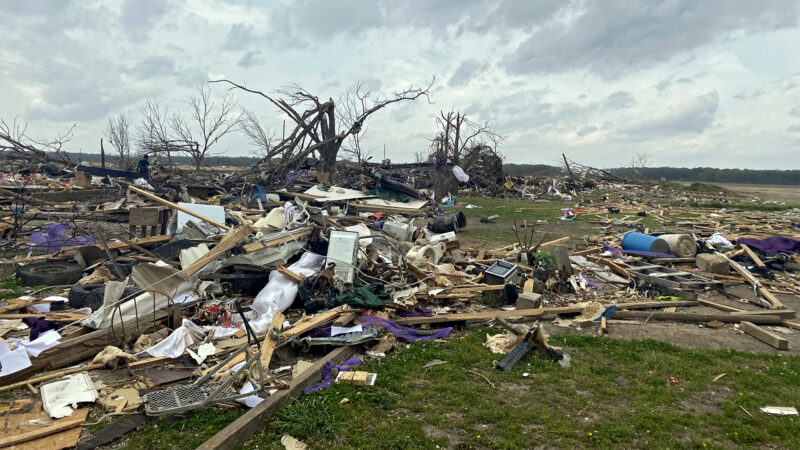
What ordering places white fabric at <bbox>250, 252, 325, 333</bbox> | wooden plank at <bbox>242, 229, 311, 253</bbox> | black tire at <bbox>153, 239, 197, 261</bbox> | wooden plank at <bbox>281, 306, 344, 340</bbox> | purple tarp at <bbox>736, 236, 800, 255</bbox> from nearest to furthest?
wooden plank at <bbox>281, 306, 344, 340</bbox> < white fabric at <bbox>250, 252, 325, 333</bbox> < wooden plank at <bbox>242, 229, 311, 253</bbox> < black tire at <bbox>153, 239, 197, 261</bbox> < purple tarp at <bbox>736, 236, 800, 255</bbox>

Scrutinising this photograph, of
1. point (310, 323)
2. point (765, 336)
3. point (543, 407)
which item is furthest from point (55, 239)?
point (765, 336)

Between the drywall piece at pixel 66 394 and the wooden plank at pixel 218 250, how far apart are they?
2339mm

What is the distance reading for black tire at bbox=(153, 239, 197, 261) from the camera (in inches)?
302

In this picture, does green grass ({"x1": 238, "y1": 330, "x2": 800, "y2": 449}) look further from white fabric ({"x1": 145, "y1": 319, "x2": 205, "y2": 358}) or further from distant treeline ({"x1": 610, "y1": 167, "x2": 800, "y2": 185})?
distant treeline ({"x1": 610, "y1": 167, "x2": 800, "y2": 185})

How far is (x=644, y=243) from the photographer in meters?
9.96

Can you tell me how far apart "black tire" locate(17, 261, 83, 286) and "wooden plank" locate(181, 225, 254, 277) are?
8.76 feet

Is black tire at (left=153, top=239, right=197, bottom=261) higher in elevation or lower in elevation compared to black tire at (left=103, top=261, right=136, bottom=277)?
higher

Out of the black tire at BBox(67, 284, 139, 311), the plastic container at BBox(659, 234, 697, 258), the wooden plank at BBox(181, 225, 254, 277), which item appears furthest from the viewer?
the plastic container at BBox(659, 234, 697, 258)

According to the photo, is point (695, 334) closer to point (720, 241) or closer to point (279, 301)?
point (279, 301)

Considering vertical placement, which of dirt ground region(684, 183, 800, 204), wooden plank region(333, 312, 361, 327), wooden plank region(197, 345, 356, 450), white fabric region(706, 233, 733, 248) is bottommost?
wooden plank region(197, 345, 356, 450)

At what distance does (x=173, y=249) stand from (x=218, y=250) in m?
1.60

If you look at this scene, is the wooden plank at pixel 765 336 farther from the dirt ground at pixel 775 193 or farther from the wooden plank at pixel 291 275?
the dirt ground at pixel 775 193

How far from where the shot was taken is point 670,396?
3930 millimetres

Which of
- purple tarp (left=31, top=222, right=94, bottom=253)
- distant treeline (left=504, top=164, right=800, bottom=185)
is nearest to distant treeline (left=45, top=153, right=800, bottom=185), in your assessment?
distant treeline (left=504, top=164, right=800, bottom=185)
